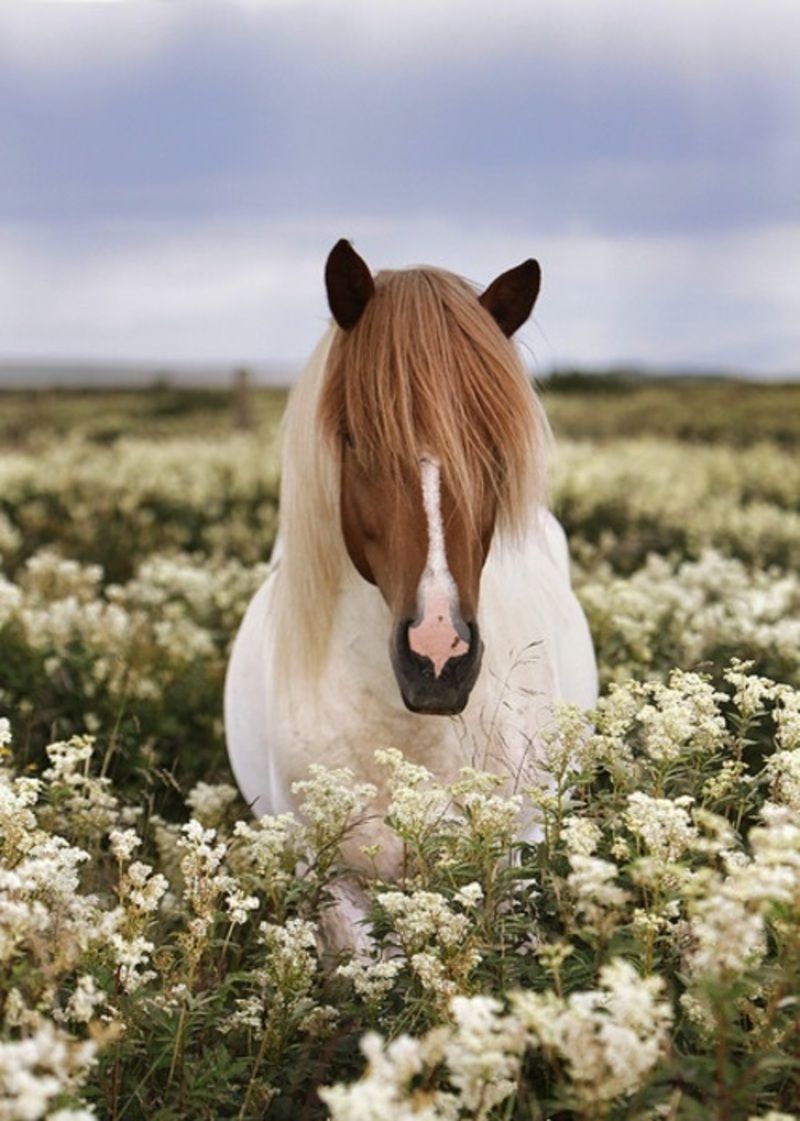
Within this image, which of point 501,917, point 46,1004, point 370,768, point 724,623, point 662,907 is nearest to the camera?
point 46,1004

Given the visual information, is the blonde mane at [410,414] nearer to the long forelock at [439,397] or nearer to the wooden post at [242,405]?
the long forelock at [439,397]

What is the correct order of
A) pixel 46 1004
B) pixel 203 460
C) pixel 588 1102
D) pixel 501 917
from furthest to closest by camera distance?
pixel 203 460, pixel 501 917, pixel 46 1004, pixel 588 1102

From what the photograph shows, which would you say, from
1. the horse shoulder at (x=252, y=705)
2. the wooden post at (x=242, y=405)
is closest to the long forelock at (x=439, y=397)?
the horse shoulder at (x=252, y=705)

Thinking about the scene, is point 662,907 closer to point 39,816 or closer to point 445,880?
point 445,880

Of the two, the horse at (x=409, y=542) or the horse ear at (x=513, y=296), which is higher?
the horse ear at (x=513, y=296)

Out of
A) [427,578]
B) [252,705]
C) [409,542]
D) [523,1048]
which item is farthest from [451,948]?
[252,705]

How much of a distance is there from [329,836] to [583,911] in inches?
23.0

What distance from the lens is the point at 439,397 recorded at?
318 centimetres

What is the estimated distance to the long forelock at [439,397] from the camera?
316 centimetres

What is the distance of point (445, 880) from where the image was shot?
2.73 m

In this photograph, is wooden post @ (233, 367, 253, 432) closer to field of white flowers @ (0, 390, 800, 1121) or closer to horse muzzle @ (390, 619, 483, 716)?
field of white flowers @ (0, 390, 800, 1121)

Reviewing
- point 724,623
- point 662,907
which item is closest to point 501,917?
point 662,907

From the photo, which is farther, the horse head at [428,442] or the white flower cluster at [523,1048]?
the horse head at [428,442]

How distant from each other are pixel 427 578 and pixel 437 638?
0.48 feet
